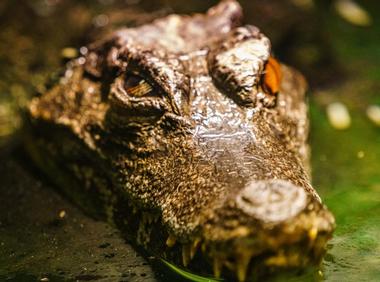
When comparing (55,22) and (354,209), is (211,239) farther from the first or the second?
(55,22)

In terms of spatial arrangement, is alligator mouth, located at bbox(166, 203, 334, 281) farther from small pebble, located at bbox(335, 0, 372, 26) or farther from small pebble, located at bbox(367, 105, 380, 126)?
small pebble, located at bbox(335, 0, 372, 26)

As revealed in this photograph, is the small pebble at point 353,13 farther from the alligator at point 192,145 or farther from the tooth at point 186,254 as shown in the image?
the tooth at point 186,254

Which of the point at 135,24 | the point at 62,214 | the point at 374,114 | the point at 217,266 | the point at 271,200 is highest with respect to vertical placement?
the point at 135,24

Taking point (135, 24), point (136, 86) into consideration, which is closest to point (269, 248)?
point (136, 86)

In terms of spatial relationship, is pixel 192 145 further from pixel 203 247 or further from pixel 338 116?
pixel 338 116

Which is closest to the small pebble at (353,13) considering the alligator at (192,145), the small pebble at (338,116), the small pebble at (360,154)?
the small pebble at (338,116)
